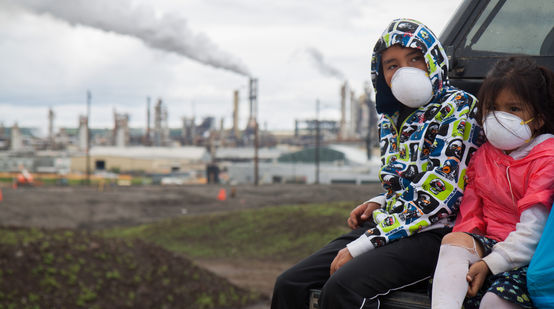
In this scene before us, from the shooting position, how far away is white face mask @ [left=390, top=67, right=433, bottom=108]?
248 cm

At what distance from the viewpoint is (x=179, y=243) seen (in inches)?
758

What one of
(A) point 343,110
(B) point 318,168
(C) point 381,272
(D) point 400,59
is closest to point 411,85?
(D) point 400,59

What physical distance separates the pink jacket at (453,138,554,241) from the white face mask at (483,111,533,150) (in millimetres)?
55

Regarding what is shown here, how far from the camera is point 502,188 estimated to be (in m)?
2.18

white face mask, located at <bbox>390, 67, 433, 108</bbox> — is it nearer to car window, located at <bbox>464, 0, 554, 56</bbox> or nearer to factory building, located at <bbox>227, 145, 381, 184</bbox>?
car window, located at <bbox>464, 0, 554, 56</bbox>

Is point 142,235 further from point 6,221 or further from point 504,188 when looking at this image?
point 504,188

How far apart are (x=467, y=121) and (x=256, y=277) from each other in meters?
12.1

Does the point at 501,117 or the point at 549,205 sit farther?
the point at 501,117

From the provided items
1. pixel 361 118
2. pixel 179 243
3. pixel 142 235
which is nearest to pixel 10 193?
pixel 142 235

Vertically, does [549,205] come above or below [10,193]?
above

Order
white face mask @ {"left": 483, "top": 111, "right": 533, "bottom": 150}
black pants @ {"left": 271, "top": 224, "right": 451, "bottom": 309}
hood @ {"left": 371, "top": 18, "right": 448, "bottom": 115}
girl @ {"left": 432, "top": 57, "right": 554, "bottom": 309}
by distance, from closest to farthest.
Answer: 1. girl @ {"left": 432, "top": 57, "right": 554, "bottom": 309}
2. white face mask @ {"left": 483, "top": 111, "right": 533, "bottom": 150}
3. black pants @ {"left": 271, "top": 224, "right": 451, "bottom": 309}
4. hood @ {"left": 371, "top": 18, "right": 448, "bottom": 115}

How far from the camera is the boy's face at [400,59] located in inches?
102

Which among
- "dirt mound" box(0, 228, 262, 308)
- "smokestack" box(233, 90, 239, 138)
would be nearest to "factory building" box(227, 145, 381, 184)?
"smokestack" box(233, 90, 239, 138)

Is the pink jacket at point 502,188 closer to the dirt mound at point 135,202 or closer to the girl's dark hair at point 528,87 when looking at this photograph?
the girl's dark hair at point 528,87
